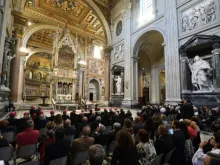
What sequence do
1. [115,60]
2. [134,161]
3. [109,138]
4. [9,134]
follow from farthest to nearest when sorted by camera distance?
1. [115,60]
2. [9,134]
3. [109,138]
4. [134,161]

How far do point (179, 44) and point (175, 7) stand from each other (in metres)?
2.64

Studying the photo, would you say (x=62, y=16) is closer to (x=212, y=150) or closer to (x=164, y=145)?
(x=164, y=145)

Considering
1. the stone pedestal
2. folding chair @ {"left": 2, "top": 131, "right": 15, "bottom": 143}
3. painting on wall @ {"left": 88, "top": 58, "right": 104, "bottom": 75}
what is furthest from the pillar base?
painting on wall @ {"left": 88, "top": 58, "right": 104, "bottom": 75}

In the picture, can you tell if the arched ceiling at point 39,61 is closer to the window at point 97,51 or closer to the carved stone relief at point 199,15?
the window at point 97,51

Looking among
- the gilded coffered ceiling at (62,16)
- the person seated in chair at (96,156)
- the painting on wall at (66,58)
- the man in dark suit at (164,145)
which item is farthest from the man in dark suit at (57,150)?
the painting on wall at (66,58)

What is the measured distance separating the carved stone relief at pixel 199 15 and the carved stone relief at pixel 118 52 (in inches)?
251

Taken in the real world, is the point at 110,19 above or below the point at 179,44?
above

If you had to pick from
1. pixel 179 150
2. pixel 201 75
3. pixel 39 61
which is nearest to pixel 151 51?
pixel 201 75

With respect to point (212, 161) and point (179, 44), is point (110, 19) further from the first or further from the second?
point (212, 161)

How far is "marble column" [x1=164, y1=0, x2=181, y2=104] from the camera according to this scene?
825 centimetres

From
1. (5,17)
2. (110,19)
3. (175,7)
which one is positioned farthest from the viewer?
(110,19)

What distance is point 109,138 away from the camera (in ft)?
8.91

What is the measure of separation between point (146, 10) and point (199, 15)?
16.8ft

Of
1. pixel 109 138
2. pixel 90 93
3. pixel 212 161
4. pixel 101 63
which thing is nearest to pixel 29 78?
pixel 90 93
